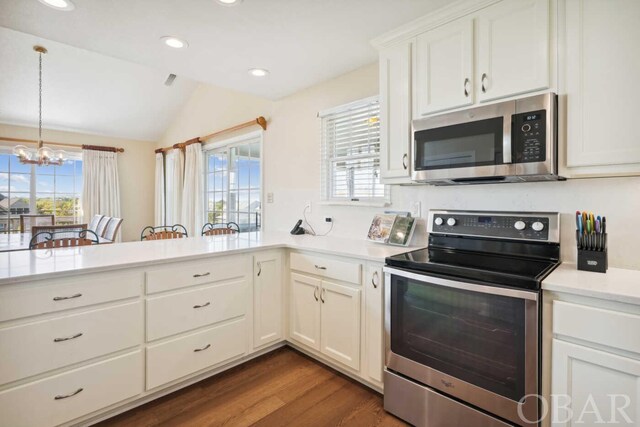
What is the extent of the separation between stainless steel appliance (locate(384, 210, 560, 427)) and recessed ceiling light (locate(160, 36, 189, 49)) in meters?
2.06

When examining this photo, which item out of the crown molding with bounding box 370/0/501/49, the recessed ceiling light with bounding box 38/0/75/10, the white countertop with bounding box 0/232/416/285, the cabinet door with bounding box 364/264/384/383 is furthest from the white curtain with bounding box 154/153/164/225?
the cabinet door with bounding box 364/264/384/383

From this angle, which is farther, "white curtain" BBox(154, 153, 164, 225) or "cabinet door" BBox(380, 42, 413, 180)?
"white curtain" BBox(154, 153, 164, 225)

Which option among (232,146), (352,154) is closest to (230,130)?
(232,146)

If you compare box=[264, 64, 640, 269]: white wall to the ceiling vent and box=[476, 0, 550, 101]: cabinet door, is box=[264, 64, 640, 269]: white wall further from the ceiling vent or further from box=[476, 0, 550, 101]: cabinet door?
the ceiling vent

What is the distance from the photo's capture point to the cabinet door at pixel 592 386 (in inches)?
43.6

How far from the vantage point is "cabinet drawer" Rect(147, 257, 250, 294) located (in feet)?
5.90

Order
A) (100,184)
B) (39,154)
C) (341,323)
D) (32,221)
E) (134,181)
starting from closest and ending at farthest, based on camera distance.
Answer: (341,323), (39,154), (32,221), (100,184), (134,181)

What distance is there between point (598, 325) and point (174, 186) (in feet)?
19.3

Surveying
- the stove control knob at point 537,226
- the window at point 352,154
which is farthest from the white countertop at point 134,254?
the stove control knob at point 537,226

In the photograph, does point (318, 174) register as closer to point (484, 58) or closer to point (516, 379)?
point (484, 58)

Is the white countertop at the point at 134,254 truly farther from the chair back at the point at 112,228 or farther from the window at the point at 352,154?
the chair back at the point at 112,228

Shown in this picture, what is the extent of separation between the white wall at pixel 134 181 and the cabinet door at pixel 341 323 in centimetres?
585

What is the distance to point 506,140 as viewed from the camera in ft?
5.13

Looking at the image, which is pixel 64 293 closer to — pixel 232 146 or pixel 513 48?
pixel 513 48
